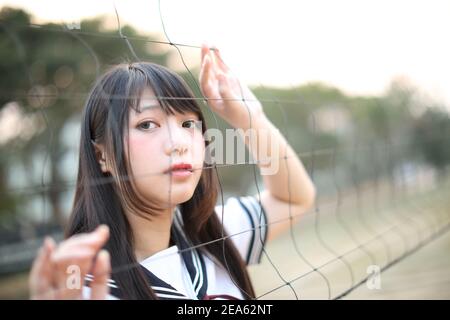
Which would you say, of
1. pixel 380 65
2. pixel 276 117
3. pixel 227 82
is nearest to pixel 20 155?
Result: pixel 276 117

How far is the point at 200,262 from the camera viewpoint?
0.87 meters

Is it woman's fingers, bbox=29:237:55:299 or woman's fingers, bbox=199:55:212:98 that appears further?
woman's fingers, bbox=199:55:212:98

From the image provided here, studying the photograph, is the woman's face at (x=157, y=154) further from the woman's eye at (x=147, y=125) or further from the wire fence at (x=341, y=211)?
the wire fence at (x=341, y=211)

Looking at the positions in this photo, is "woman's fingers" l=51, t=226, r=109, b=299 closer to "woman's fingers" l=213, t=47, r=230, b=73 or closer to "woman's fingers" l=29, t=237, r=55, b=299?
"woman's fingers" l=29, t=237, r=55, b=299

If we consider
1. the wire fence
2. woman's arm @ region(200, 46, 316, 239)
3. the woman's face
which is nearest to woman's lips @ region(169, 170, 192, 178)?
the woman's face

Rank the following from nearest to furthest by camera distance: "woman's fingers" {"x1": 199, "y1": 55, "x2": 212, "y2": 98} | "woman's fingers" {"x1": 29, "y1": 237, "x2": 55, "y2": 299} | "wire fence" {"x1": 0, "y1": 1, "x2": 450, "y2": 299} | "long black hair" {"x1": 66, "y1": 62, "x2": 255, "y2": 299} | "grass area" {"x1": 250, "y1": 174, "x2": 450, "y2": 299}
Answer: "woman's fingers" {"x1": 29, "y1": 237, "x2": 55, "y2": 299} < "long black hair" {"x1": 66, "y1": 62, "x2": 255, "y2": 299} < "woman's fingers" {"x1": 199, "y1": 55, "x2": 212, "y2": 98} < "grass area" {"x1": 250, "y1": 174, "x2": 450, "y2": 299} < "wire fence" {"x1": 0, "y1": 1, "x2": 450, "y2": 299}

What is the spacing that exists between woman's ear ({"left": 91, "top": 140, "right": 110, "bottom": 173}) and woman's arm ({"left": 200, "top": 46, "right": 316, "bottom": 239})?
0.22 meters

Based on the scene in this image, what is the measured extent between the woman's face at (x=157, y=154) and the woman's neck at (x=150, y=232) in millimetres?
36

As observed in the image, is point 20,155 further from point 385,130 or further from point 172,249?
point 172,249

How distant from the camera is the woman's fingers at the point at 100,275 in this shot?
542 millimetres

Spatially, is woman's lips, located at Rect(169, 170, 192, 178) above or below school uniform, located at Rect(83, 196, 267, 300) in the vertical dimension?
above

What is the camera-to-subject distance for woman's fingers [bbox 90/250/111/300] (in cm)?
54

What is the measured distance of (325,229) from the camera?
11.0 ft

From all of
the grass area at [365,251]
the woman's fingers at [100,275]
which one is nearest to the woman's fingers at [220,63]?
the grass area at [365,251]
